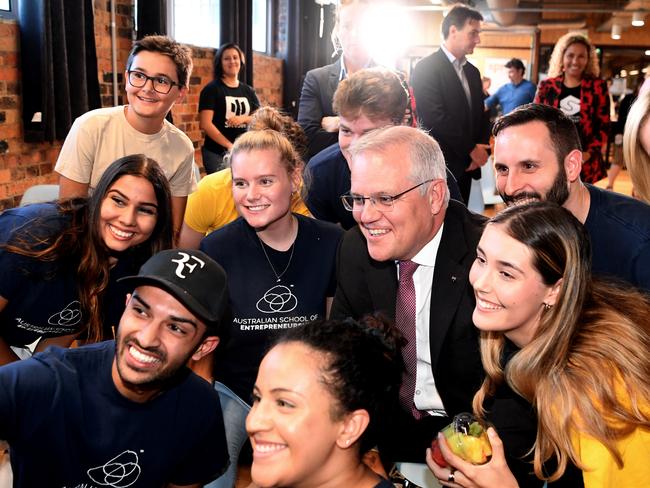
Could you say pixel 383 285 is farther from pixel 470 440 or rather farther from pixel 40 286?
pixel 40 286

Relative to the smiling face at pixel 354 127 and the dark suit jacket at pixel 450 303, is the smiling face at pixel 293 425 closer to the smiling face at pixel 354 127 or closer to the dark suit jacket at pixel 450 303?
the dark suit jacket at pixel 450 303

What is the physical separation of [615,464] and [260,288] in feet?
4.23

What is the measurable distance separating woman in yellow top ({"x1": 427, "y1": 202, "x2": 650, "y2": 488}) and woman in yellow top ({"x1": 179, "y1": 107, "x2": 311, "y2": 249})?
1.22 metres

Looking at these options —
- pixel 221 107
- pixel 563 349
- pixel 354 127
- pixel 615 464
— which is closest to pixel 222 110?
pixel 221 107

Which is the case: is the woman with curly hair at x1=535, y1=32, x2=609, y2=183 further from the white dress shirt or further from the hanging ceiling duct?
the hanging ceiling duct

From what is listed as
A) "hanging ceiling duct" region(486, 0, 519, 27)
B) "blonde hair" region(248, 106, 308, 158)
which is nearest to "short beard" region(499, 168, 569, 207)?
"blonde hair" region(248, 106, 308, 158)

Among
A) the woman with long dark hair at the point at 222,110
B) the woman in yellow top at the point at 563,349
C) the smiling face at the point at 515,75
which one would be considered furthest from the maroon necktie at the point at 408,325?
the smiling face at the point at 515,75

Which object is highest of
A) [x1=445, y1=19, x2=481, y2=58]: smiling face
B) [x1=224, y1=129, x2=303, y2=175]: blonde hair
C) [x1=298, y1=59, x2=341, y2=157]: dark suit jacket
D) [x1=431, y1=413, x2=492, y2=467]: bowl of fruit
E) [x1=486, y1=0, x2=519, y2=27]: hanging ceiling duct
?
[x1=486, y1=0, x2=519, y2=27]: hanging ceiling duct

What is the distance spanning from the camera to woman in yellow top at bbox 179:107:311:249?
2.89m

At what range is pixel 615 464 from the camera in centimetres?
156

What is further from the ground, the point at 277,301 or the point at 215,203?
the point at 215,203

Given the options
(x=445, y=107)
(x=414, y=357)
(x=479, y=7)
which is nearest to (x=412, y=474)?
(x=414, y=357)

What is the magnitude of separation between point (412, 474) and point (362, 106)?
1.34m

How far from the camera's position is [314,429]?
1.54 m
